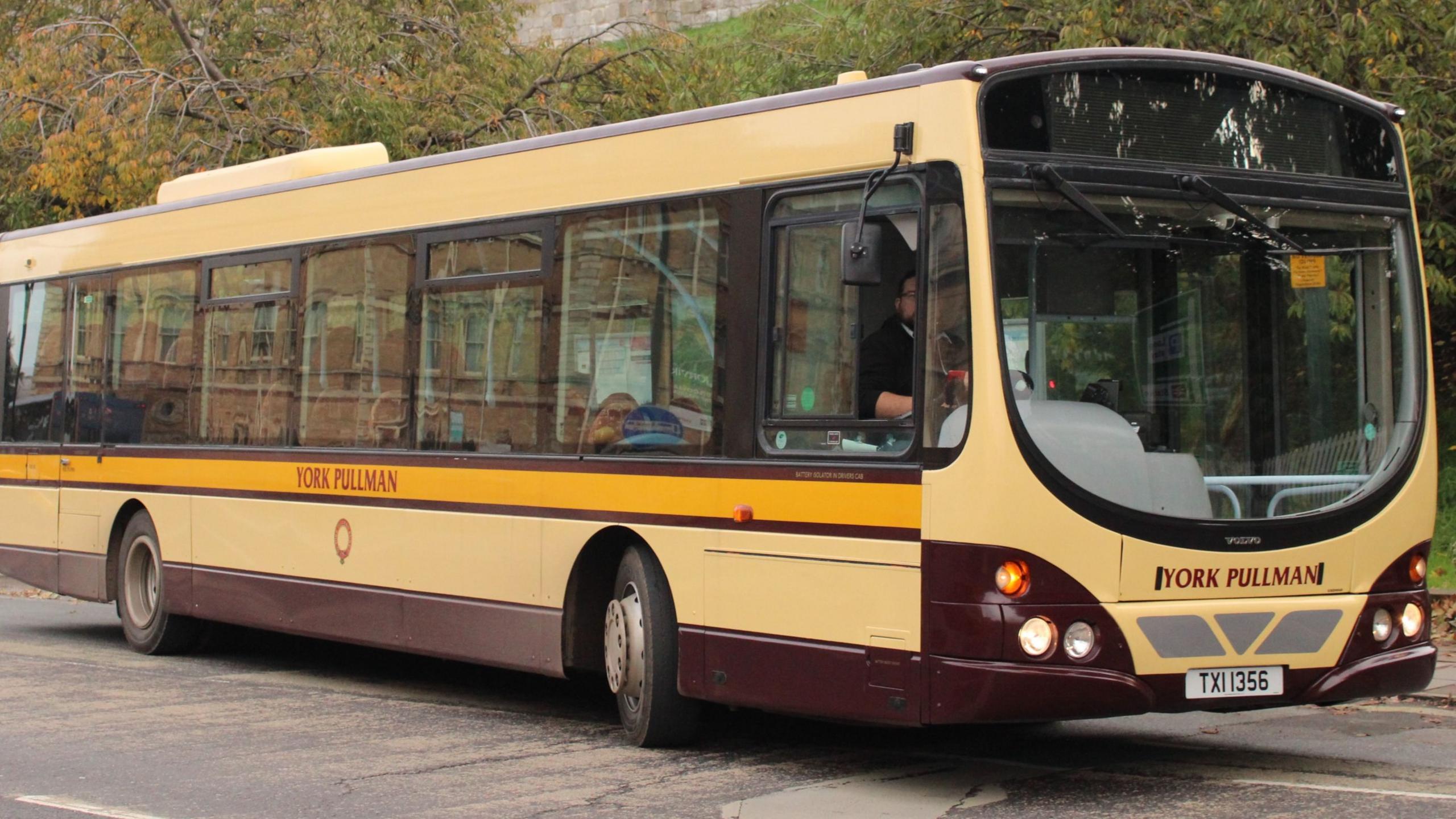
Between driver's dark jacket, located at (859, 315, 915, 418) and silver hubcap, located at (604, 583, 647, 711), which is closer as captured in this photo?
driver's dark jacket, located at (859, 315, 915, 418)

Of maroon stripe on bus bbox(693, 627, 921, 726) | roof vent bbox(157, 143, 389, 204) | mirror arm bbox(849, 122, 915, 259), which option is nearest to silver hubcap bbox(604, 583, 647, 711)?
maroon stripe on bus bbox(693, 627, 921, 726)

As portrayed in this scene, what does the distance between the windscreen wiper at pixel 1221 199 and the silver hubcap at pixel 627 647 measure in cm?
320

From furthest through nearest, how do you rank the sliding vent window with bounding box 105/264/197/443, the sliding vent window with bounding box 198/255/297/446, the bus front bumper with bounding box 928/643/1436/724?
the sliding vent window with bounding box 105/264/197/443
the sliding vent window with bounding box 198/255/297/446
the bus front bumper with bounding box 928/643/1436/724

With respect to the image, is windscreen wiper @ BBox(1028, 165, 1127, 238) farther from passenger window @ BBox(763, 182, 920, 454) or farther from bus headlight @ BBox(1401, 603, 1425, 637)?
bus headlight @ BBox(1401, 603, 1425, 637)

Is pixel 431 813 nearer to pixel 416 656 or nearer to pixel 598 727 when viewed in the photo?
pixel 598 727

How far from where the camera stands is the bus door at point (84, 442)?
14.1m

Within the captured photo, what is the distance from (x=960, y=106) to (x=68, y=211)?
19.1 meters

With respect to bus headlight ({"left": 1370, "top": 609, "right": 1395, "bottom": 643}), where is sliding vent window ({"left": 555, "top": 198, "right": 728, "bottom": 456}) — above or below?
above

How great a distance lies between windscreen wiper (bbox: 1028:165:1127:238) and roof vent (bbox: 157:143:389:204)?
5.52 m

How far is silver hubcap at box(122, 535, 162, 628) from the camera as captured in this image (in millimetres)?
13641

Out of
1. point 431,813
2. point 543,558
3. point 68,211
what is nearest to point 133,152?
point 68,211

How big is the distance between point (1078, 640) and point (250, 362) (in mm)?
6884

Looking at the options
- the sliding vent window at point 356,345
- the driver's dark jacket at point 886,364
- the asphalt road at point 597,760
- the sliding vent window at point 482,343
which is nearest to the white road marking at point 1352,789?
the asphalt road at point 597,760

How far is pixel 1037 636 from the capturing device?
731 centimetres
